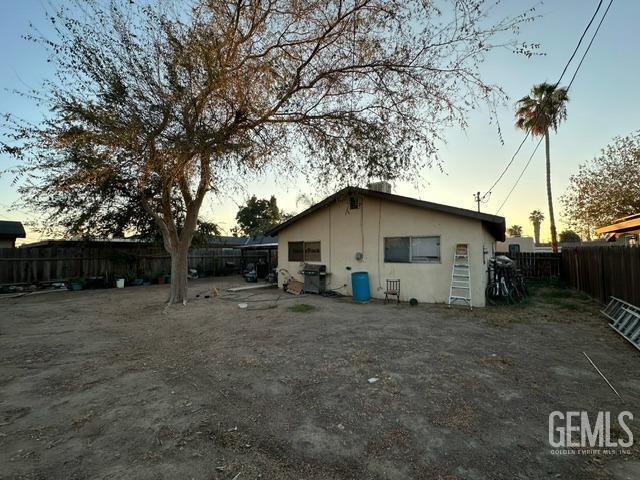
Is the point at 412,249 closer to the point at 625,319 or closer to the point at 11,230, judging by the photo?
the point at 625,319

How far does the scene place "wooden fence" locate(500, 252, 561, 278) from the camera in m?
13.8

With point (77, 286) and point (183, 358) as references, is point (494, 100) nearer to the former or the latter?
point (183, 358)

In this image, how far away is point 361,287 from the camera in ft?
31.9

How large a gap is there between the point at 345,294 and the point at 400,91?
6722 mm

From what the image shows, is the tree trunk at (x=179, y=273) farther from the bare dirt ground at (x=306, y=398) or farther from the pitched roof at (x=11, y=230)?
the pitched roof at (x=11, y=230)

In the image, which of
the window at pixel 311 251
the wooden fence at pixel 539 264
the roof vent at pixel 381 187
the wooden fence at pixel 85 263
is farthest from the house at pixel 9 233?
the wooden fence at pixel 539 264

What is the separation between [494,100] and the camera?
6.16 m

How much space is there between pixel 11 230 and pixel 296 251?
46.2 ft

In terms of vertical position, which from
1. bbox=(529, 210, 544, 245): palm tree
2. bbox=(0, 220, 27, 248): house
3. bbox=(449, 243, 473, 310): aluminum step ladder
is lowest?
bbox=(449, 243, 473, 310): aluminum step ladder

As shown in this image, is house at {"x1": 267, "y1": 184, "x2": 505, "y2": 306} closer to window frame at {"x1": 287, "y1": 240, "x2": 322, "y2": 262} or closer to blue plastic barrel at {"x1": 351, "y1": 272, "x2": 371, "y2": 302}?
window frame at {"x1": 287, "y1": 240, "x2": 322, "y2": 262}
